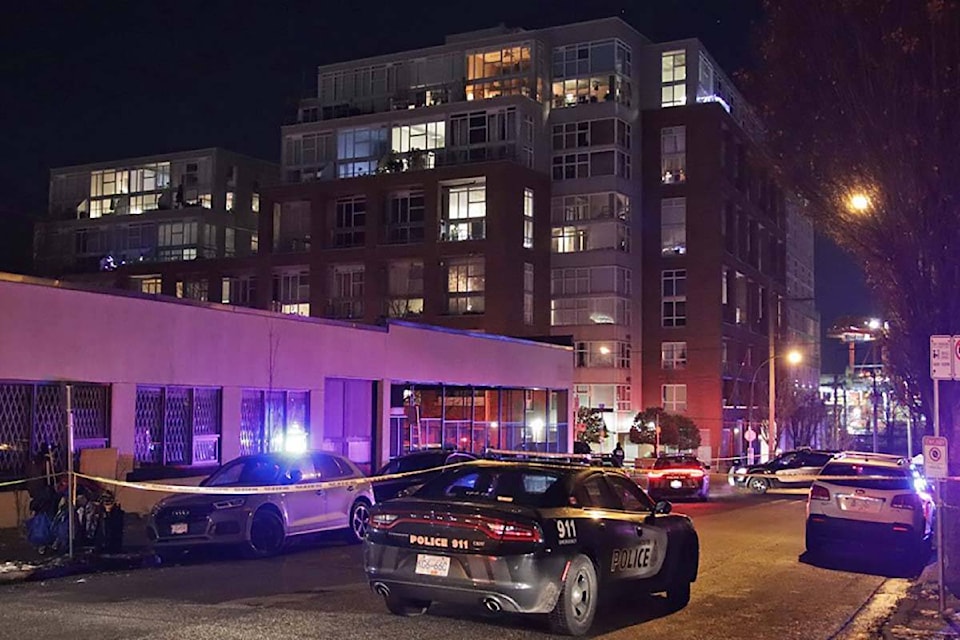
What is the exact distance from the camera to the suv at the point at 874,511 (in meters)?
16.9

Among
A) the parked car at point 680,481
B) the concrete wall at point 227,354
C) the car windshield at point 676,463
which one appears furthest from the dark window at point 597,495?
the car windshield at point 676,463

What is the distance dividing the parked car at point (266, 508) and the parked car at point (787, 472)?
22.1 meters

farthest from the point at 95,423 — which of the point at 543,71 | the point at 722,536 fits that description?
the point at 543,71

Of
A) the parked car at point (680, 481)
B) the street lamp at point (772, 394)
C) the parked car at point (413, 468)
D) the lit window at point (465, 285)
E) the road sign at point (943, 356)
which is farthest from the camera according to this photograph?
the lit window at point (465, 285)

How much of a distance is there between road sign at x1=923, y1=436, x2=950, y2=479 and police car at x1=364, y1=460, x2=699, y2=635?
330 cm

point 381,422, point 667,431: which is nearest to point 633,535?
point 381,422

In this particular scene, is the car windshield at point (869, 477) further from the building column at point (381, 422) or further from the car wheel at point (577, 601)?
the building column at point (381, 422)

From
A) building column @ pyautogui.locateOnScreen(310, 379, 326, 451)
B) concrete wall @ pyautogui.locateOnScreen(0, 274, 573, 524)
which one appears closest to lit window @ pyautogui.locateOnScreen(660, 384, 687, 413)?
concrete wall @ pyautogui.locateOnScreen(0, 274, 573, 524)

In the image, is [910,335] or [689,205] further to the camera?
[689,205]

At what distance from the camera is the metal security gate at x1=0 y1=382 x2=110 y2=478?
20.5m

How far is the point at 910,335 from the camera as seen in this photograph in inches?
675

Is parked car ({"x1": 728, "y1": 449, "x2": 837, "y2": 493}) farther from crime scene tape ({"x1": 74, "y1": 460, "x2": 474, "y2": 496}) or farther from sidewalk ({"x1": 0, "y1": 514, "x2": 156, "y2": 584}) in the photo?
sidewalk ({"x1": 0, "y1": 514, "x2": 156, "y2": 584})

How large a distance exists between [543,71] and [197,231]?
95.3ft

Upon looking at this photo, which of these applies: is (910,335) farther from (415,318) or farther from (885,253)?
(415,318)
